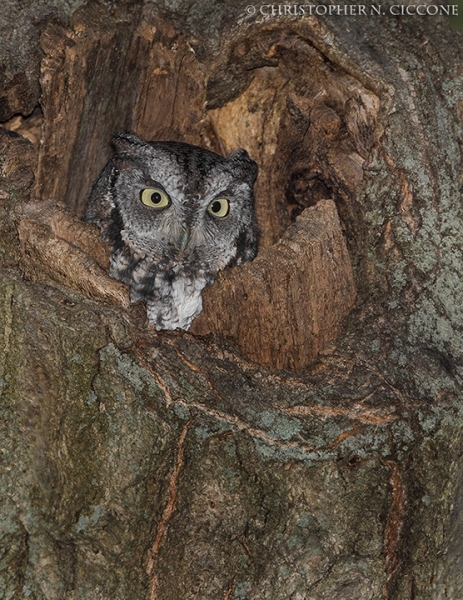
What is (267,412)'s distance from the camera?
220cm

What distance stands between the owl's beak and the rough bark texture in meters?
0.68

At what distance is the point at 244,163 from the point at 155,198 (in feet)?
1.43

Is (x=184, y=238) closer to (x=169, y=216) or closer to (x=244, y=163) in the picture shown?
(x=169, y=216)

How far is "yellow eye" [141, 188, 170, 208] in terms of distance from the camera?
3355mm

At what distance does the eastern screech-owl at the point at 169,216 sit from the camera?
3332 millimetres

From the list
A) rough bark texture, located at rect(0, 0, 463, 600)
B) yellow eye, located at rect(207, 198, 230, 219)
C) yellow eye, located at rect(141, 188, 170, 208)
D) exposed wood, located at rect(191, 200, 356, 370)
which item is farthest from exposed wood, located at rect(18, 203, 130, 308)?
yellow eye, located at rect(207, 198, 230, 219)

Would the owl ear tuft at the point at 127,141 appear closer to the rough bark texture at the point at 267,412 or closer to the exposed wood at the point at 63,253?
the rough bark texture at the point at 267,412

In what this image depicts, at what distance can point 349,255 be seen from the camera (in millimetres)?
2881

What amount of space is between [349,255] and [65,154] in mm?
1346

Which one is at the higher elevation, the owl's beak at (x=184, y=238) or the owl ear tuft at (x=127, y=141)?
the owl ear tuft at (x=127, y=141)

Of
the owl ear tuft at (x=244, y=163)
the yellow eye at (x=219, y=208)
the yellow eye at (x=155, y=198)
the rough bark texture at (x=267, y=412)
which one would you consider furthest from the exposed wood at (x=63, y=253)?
the owl ear tuft at (x=244, y=163)

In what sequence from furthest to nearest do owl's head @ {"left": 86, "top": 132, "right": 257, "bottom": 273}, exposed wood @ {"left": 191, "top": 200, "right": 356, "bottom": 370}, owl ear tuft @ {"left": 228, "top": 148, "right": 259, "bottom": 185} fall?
owl ear tuft @ {"left": 228, "top": 148, "right": 259, "bottom": 185} < owl's head @ {"left": 86, "top": 132, "right": 257, "bottom": 273} < exposed wood @ {"left": 191, "top": 200, "right": 356, "bottom": 370}

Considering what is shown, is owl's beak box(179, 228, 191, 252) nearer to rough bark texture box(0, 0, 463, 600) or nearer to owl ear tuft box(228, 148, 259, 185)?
owl ear tuft box(228, 148, 259, 185)

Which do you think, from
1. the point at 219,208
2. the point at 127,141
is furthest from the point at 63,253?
the point at 219,208
